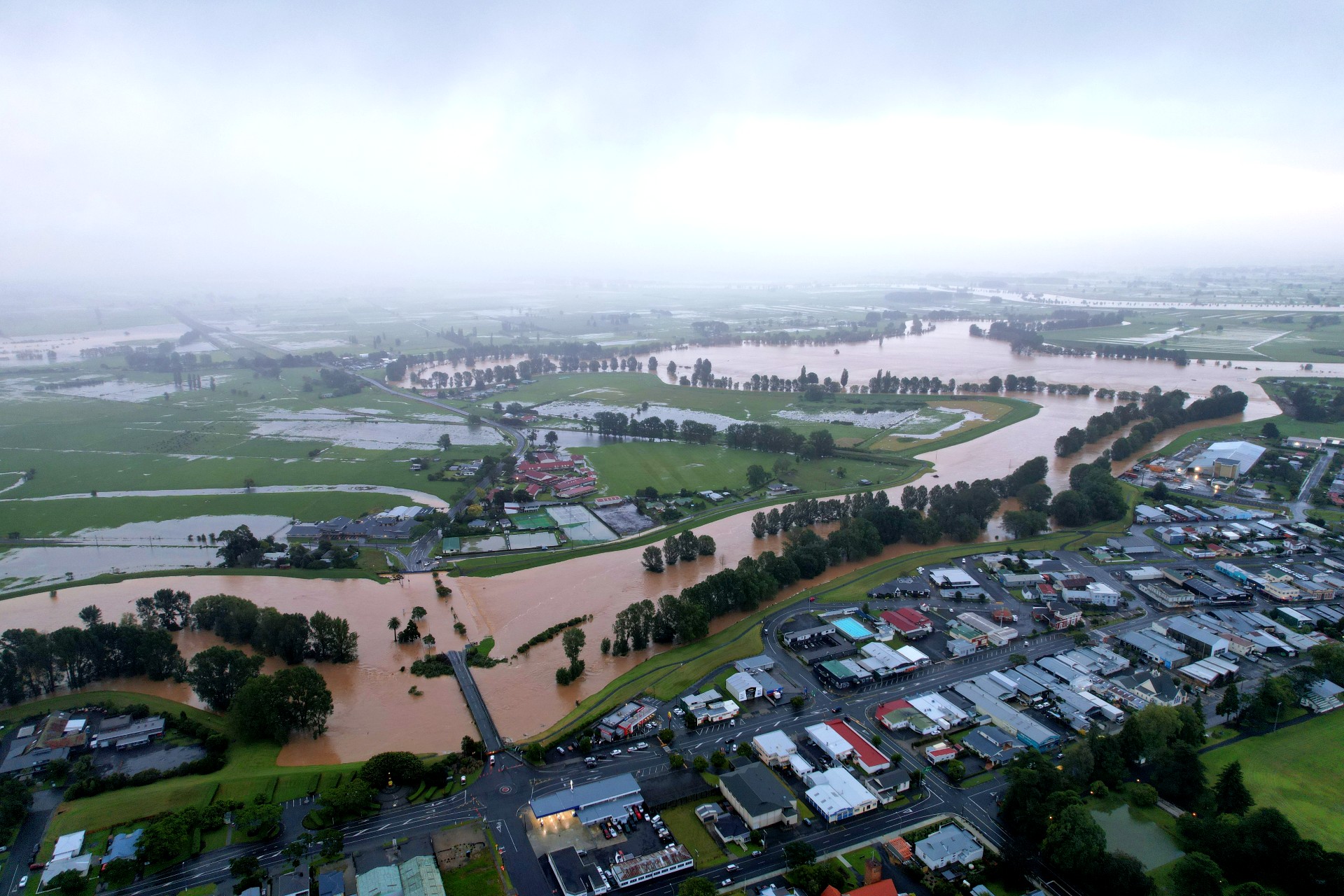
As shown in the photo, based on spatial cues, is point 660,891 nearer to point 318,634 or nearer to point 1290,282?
point 318,634

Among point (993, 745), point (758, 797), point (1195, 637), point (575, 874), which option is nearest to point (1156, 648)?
point (1195, 637)

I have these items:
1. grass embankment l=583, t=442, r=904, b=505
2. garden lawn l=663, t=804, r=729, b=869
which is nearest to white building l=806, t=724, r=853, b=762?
garden lawn l=663, t=804, r=729, b=869

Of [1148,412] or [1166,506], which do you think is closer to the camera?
[1166,506]

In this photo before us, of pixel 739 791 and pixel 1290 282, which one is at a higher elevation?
pixel 1290 282

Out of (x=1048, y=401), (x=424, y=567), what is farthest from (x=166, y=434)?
(x=1048, y=401)

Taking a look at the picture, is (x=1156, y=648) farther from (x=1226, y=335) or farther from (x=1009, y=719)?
(x=1226, y=335)

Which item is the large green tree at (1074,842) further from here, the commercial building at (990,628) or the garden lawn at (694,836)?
the commercial building at (990,628)

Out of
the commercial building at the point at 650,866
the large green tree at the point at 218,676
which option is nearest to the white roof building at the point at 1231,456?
the commercial building at the point at 650,866
